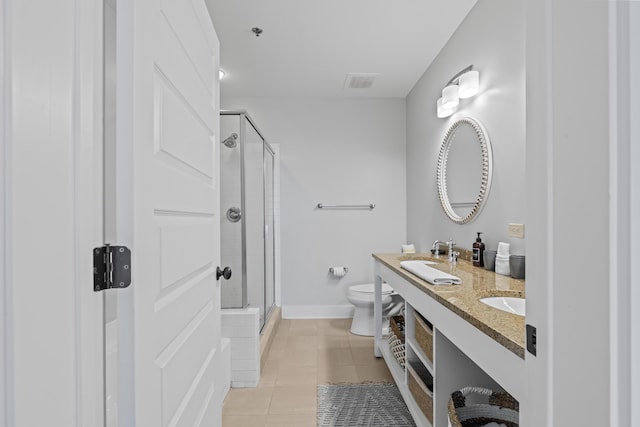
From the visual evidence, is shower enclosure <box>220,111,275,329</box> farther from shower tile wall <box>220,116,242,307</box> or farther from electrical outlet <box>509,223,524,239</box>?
electrical outlet <box>509,223,524,239</box>

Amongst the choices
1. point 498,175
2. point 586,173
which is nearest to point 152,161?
point 586,173

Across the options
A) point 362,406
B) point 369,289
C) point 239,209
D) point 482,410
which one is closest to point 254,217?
point 239,209

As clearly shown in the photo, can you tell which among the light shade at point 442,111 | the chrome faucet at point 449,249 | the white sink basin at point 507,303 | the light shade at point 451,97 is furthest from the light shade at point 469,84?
the white sink basin at point 507,303

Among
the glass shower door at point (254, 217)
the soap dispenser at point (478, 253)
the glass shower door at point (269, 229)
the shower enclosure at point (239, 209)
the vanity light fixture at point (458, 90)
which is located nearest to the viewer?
the soap dispenser at point (478, 253)

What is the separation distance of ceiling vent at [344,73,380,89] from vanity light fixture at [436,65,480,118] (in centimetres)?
75

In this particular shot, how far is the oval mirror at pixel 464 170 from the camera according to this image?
7.18ft

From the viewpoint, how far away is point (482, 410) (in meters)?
1.34

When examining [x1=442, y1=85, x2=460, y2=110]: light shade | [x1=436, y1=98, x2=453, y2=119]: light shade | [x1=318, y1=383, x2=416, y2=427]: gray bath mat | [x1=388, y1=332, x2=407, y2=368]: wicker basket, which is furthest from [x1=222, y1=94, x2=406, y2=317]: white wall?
[x1=318, y1=383, x2=416, y2=427]: gray bath mat

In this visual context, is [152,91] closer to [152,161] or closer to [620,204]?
[152,161]

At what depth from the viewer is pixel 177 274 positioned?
0.98 meters

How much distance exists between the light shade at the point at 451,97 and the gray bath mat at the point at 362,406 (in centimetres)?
196

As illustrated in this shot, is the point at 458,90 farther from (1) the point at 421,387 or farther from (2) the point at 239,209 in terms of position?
(1) the point at 421,387

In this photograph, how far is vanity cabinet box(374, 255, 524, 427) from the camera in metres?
1.00

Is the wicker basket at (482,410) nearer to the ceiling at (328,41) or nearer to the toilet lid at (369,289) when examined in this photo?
the toilet lid at (369,289)
